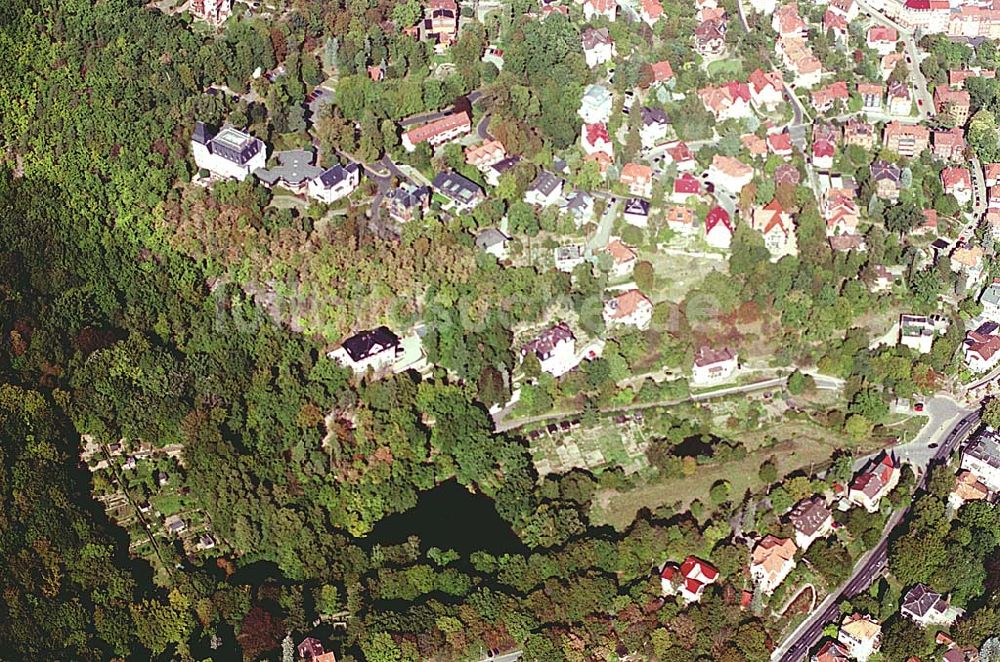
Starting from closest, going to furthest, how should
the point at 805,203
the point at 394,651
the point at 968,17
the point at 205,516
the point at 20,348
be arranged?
the point at 394,651, the point at 205,516, the point at 20,348, the point at 805,203, the point at 968,17

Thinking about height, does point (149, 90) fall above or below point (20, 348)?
above

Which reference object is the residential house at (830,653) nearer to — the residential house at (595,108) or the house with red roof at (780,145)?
the house with red roof at (780,145)

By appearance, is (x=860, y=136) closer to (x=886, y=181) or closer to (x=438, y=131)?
(x=886, y=181)

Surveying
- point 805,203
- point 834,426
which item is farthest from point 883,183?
point 834,426

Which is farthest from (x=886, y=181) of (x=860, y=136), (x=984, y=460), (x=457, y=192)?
(x=457, y=192)

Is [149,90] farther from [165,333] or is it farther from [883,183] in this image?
[883,183]

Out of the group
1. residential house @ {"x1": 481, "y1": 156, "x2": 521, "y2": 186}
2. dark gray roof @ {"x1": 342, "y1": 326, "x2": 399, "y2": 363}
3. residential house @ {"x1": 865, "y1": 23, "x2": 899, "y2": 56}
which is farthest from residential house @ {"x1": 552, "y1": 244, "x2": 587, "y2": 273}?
residential house @ {"x1": 865, "y1": 23, "x2": 899, "y2": 56}

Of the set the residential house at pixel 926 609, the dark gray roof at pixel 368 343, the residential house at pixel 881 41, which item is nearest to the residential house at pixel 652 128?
the residential house at pixel 881 41
